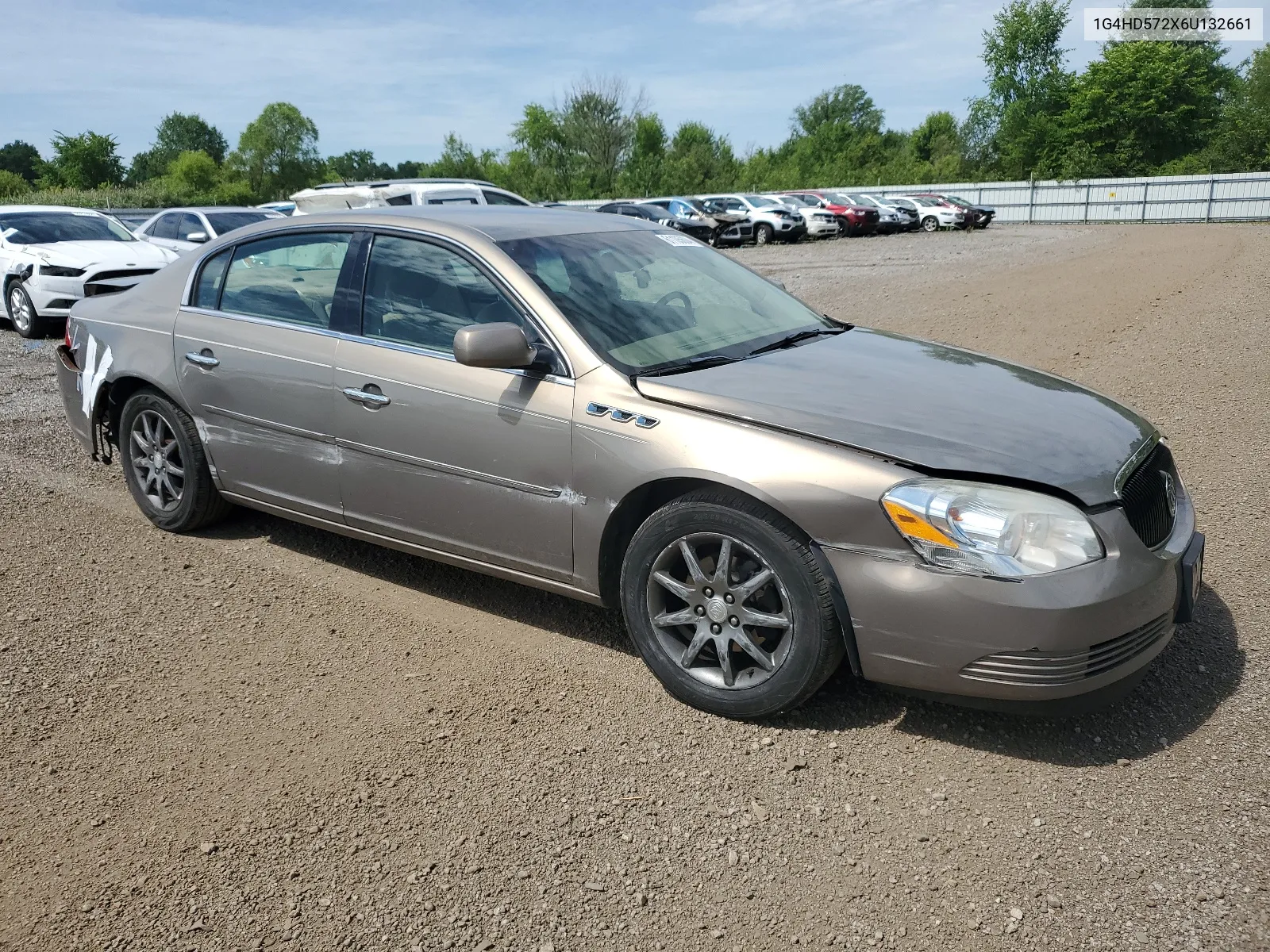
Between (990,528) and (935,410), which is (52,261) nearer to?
(935,410)

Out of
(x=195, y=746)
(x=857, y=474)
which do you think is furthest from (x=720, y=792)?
(x=195, y=746)

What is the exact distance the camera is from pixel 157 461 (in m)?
5.14

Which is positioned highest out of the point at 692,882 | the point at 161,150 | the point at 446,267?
the point at 161,150

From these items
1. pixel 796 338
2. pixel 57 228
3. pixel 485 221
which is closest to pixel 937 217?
pixel 57 228

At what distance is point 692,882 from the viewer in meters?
2.64

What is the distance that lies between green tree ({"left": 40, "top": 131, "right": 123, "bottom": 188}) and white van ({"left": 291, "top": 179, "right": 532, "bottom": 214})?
55.4 m

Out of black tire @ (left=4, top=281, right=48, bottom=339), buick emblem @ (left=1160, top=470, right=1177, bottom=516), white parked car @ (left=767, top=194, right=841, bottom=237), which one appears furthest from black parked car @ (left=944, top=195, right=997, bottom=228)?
buick emblem @ (left=1160, top=470, right=1177, bottom=516)

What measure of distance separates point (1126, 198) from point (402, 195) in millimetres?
41994

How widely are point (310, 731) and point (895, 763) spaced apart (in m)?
1.90

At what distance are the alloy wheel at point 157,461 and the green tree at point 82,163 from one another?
63706 millimetres

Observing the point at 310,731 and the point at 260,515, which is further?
the point at 260,515

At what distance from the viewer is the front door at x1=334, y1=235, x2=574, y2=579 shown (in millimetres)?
3672

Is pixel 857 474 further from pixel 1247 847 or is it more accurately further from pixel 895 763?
pixel 1247 847

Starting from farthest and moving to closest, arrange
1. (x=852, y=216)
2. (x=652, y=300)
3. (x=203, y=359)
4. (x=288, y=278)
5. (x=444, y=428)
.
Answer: (x=852, y=216) < (x=203, y=359) < (x=288, y=278) < (x=652, y=300) < (x=444, y=428)
